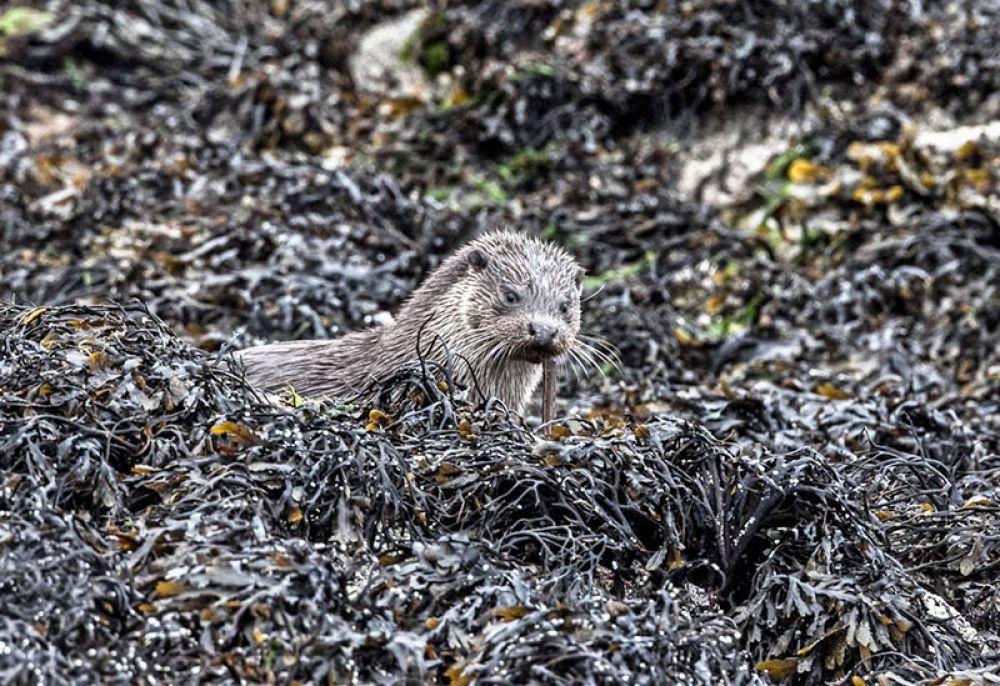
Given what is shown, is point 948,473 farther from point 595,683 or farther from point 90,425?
point 90,425

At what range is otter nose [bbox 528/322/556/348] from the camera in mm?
4906

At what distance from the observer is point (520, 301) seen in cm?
510

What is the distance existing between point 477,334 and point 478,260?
0.32 metres

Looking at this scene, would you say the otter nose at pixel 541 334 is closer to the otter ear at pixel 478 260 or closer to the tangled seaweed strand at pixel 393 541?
the otter ear at pixel 478 260

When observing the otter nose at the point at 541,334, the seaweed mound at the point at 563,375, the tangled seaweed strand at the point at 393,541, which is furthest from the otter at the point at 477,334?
the tangled seaweed strand at the point at 393,541

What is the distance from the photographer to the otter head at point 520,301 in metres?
4.98

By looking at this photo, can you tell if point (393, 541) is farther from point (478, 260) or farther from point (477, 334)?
point (478, 260)

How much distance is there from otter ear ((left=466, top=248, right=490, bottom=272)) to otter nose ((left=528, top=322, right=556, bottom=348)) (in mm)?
415

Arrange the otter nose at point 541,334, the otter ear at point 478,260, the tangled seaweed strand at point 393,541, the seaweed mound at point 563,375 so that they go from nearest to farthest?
the tangled seaweed strand at point 393,541
the seaweed mound at point 563,375
the otter nose at point 541,334
the otter ear at point 478,260

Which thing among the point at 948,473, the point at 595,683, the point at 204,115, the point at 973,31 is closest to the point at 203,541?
the point at 595,683

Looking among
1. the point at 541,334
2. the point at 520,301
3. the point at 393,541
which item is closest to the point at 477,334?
the point at 520,301

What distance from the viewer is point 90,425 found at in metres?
3.75

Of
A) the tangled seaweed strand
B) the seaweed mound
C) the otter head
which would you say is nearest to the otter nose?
the otter head

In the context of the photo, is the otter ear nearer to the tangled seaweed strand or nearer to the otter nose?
the otter nose
